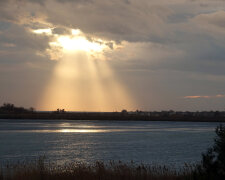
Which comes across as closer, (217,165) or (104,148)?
(217,165)

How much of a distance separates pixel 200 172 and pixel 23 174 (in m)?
6.61

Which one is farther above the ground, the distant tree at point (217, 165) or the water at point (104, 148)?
the distant tree at point (217, 165)

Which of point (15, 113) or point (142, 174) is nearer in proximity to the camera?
point (142, 174)

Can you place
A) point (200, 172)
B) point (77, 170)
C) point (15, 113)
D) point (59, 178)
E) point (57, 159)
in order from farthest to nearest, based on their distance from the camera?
point (15, 113) → point (57, 159) → point (77, 170) → point (59, 178) → point (200, 172)

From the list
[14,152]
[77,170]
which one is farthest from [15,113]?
[77,170]

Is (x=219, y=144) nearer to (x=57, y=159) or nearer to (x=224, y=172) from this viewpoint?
(x=224, y=172)

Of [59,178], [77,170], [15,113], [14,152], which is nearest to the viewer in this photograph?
[59,178]

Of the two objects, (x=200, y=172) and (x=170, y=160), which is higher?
(x=200, y=172)

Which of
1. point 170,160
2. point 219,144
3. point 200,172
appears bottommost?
point 170,160

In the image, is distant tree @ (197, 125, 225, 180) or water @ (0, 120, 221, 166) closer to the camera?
distant tree @ (197, 125, 225, 180)

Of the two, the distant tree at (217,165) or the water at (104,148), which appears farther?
the water at (104,148)

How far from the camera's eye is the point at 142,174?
45.4 ft

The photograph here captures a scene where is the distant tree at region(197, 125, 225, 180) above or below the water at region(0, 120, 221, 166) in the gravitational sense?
above

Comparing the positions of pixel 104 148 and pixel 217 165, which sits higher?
pixel 217 165
